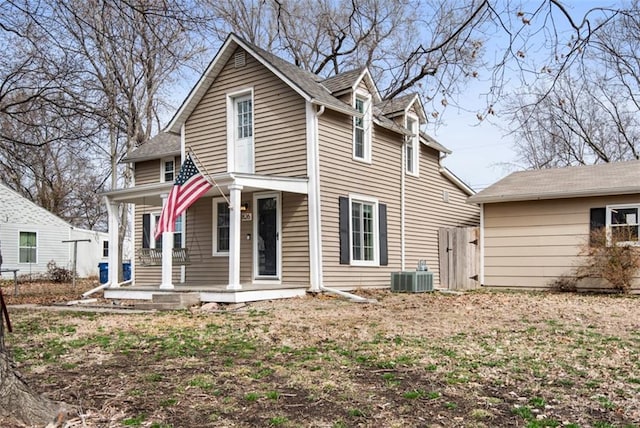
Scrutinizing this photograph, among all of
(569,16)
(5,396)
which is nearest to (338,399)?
(5,396)

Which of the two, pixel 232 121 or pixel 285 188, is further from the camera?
pixel 232 121

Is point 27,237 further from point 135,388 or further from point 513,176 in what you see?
point 135,388

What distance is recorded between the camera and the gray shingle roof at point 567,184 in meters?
13.6

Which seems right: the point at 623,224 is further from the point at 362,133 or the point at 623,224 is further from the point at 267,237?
the point at 267,237

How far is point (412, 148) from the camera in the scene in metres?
16.7

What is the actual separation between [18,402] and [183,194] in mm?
7972

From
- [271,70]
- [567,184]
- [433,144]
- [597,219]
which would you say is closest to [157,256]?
[271,70]

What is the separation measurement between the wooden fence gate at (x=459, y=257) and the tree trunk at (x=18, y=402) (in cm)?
1328

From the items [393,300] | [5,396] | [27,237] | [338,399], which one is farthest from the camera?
[27,237]

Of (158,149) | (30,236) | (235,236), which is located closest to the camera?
(235,236)

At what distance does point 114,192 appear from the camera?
45.6 feet

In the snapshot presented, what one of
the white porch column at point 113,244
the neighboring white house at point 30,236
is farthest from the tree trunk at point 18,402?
the neighboring white house at point 30,236

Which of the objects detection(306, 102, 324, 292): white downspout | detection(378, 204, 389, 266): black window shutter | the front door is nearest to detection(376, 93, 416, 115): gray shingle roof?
detection(378, 204, 389, 266): black window shutter

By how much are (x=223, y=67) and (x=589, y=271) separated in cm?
1010
